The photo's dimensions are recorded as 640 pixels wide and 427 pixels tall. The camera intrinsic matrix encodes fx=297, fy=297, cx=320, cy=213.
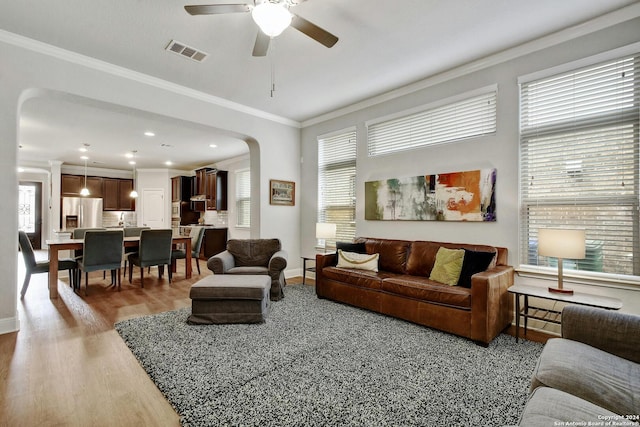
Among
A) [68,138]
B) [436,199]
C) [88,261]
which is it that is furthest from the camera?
[68,138]

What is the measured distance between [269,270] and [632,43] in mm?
4312

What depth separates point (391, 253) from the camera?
12.9 feet

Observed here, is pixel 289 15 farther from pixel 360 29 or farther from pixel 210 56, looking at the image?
pixel 210 56

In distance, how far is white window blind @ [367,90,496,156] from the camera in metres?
3.49

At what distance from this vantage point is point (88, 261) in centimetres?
431

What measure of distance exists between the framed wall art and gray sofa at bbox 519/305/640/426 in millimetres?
4277

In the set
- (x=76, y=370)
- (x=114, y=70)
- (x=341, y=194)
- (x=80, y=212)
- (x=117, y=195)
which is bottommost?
(x=76, y=370)

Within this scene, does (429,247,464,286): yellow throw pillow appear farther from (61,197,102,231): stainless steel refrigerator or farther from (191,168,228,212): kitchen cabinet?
(61,197,102,231): stainless steel refrigerator

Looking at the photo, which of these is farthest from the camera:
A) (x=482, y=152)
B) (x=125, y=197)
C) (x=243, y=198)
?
(x=125, y=197)

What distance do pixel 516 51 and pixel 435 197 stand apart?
1763 mm

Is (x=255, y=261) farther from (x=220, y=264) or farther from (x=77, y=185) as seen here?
(x=77, y=185)

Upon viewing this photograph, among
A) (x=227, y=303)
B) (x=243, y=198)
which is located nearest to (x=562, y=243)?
(x=227, y=303)

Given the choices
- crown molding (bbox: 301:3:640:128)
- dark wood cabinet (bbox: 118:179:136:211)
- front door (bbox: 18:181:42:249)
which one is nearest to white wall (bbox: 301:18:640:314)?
crown molding (bbox: 301:3:640:128)

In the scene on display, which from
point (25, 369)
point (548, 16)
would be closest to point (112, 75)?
point (25, 369)
